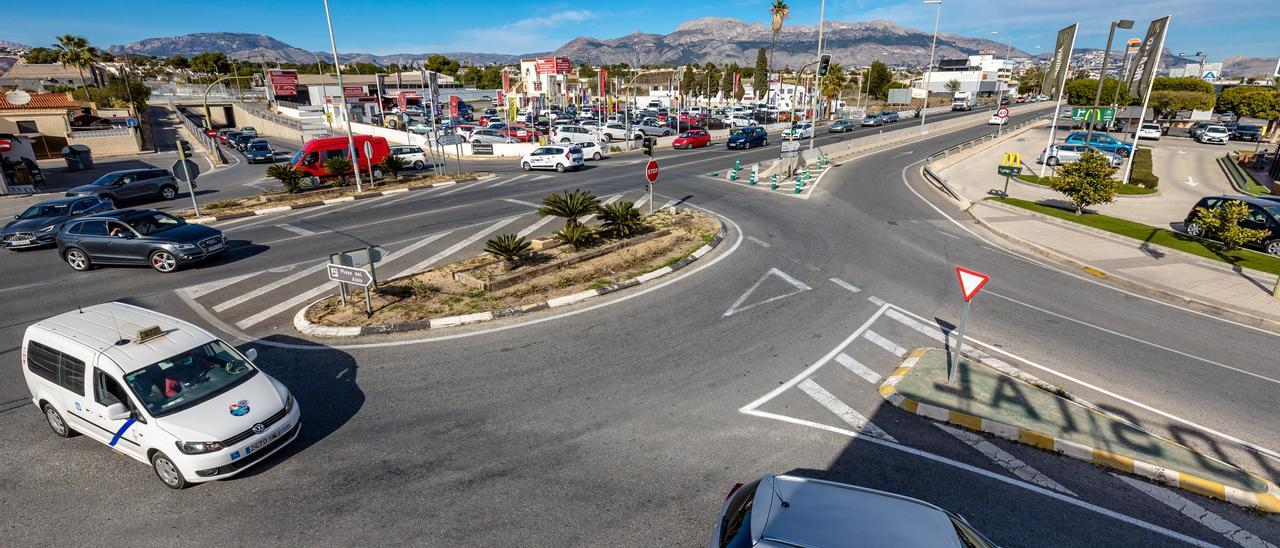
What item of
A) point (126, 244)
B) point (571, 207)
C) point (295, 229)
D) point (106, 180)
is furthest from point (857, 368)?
point (106, 180)

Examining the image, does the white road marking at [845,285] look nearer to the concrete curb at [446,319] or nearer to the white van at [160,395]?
the concrete curb at [446,319]

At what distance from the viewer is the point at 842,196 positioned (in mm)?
27203

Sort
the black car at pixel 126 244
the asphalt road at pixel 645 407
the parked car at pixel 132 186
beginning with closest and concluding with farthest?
1. the asphalt road at pixel 645 407
2. the black car at pixel 126 244
3. the parked car at pixel 132 186

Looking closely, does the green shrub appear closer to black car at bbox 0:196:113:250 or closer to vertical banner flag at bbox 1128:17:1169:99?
vertical banner flag at bbox 1128:17:1169:99

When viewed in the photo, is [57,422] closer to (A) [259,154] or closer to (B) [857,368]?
(B) [857,368]

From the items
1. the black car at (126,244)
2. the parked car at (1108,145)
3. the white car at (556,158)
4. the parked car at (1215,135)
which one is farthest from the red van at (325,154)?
the parked car at (1215,135)

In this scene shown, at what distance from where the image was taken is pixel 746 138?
45125mm

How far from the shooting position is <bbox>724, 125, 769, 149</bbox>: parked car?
4462 centimetres

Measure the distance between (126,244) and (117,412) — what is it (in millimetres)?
11799

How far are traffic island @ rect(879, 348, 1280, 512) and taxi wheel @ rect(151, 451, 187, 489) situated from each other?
1015 cm

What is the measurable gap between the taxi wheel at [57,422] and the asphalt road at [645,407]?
0.53 feet

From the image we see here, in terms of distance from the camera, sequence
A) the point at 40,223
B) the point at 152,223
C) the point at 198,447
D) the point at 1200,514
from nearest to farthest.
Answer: the point at 198,447 < the point at 1200,514 < the point at 152,223 < the point at 40,223

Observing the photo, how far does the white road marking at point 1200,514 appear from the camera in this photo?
6234mm

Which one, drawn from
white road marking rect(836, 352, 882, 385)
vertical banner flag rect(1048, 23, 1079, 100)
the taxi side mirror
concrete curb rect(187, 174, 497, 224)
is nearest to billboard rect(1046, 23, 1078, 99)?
vertical banner flag rect(1048, 23, 1079, 100)
